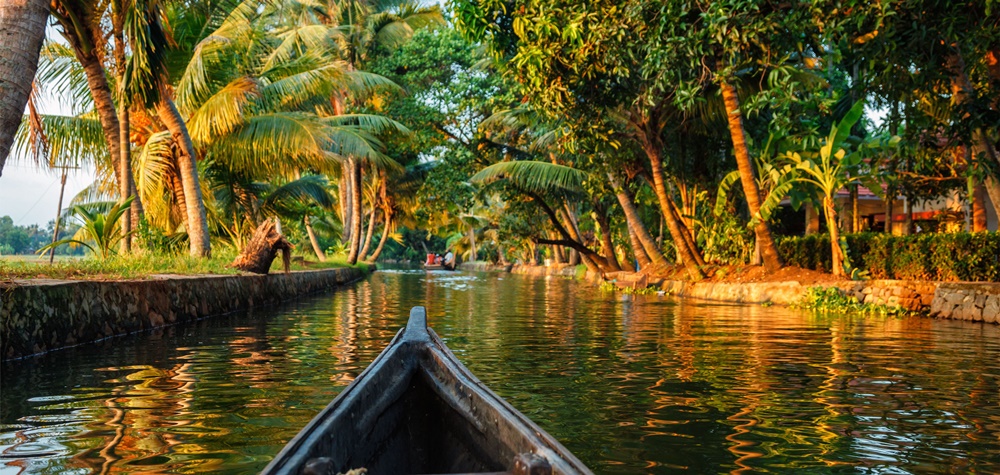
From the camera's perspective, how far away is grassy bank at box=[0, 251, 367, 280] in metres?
9.18

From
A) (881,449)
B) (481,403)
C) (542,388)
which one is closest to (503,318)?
(542,388)

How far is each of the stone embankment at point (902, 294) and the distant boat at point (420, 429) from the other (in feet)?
35.6

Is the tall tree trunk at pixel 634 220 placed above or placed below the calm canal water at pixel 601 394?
above

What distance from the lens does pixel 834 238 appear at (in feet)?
52.2

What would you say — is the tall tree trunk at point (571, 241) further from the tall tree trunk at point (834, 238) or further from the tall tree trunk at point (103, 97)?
the tall tree trunk at point (103, 97)

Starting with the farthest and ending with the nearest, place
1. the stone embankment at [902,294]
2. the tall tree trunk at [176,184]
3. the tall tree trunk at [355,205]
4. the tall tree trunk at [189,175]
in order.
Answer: the tall tree trunk at [355,205] < the tall tree trunk at [176,184] < the tall tree trunk at [189,175] < the stone embankment at [902,294]

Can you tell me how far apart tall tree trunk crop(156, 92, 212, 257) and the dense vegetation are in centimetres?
4

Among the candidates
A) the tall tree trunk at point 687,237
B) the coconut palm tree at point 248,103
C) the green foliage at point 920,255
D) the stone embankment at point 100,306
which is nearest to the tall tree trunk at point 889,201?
the green foliage at point 920,255

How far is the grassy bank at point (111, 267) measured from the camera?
30.1 ft

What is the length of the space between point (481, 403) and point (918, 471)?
220cm

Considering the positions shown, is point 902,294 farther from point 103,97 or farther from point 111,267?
point 103,97

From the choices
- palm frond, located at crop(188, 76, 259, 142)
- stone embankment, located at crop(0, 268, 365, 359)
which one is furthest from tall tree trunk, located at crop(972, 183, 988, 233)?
palm frond, located at crop(188, 76, 259, 142)

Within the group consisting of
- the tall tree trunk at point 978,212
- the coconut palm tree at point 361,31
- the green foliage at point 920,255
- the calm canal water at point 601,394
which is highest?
the coconut palm tree at point 361,31

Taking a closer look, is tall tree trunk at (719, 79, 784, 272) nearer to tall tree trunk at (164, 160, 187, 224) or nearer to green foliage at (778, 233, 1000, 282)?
green foliage at (778, 233, 1000, 282)
